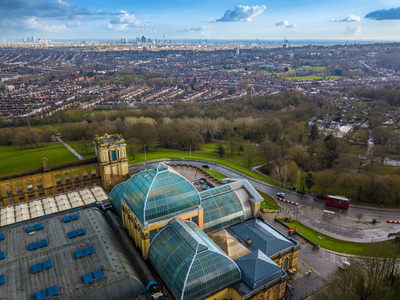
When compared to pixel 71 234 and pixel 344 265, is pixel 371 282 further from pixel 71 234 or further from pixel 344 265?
pixel 71 234

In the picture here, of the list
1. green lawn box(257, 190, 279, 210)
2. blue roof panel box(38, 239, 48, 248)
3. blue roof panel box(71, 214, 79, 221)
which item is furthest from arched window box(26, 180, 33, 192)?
green lawn box(257, 190, 279, 210)

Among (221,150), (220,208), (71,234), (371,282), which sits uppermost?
(71,234)

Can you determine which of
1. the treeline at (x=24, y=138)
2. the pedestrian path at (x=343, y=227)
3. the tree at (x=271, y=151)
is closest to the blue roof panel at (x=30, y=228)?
the pedestrian path at (x=343, y=227)

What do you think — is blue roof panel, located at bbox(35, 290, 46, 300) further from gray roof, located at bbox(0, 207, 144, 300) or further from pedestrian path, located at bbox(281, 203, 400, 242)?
pedestrian path, located at bbox(281, 203, 400, 242)

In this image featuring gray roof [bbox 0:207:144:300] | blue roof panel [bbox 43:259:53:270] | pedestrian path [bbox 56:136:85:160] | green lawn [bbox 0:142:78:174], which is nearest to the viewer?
gray roof [bbox 0:207:144:300]

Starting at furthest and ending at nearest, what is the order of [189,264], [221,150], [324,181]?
[221,150] < [324,181] < [189,264]

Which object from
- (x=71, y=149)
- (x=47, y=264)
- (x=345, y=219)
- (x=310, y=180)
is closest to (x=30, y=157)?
(x=71, y=149)

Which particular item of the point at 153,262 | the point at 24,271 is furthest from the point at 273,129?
the point at 24,271
